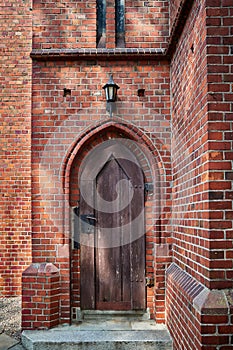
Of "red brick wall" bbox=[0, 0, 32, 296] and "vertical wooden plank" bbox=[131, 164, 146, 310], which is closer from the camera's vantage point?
"vertical wooden plank" bbox=[131, 164, 146, 310]

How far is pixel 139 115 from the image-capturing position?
15.3 ft

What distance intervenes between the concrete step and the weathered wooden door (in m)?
0.39

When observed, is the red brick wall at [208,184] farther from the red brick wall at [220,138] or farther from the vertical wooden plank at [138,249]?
the vertical wooden plank at [138,249]

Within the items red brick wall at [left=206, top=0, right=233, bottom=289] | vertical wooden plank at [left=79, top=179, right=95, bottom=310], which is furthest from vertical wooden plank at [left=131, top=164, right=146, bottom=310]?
red brick wall at [left=206, top=0, right=233, bottom=289]

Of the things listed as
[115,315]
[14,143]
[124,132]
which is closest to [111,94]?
[124,132]

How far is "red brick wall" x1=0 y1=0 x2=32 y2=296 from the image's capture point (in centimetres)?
633

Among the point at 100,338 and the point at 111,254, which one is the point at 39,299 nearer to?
the point at 100,338

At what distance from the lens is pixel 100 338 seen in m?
4.11

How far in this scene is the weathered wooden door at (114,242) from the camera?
468cm

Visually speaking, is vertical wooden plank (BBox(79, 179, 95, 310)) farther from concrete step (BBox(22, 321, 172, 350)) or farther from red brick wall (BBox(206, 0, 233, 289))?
red brick wall (BBox(206, 0, 233, 289))

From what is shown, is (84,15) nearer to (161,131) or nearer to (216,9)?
(161,131)

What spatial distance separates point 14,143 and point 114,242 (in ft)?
9.30

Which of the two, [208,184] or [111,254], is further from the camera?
[111,254]

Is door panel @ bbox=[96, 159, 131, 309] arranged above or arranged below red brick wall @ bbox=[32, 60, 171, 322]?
below
